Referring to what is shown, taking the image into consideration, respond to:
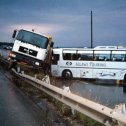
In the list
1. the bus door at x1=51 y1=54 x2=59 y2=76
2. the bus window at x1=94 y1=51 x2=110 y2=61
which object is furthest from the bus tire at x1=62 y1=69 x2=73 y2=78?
the bus window at x1=94 y1=51 x2=110 y2=61

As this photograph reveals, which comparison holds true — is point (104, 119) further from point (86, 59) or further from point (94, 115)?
point (86, 59)

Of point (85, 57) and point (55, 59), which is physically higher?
point (85, 57)

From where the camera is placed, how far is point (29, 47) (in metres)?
32.8

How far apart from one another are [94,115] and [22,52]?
25789 millimetres

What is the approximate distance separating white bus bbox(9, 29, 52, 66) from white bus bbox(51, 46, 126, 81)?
4.07 meters

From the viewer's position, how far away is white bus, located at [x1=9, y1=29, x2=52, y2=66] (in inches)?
1281

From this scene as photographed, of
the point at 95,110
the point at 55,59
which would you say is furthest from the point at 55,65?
the point at 95,110

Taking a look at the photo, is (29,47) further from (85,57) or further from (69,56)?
(85,57)

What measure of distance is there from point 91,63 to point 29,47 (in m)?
6.11

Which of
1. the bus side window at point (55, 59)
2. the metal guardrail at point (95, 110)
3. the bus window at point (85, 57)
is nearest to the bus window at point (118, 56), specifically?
the bus window at point (85, 57)

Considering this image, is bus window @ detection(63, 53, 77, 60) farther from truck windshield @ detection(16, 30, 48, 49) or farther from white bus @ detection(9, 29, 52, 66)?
truck windshield @ detection(16, 30, 48, 49)

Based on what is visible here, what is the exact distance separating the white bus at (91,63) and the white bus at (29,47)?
13.3ft

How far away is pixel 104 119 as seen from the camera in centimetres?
700

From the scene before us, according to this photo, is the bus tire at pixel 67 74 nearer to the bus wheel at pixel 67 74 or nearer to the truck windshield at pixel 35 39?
the bus wheel at pixel 67 74
